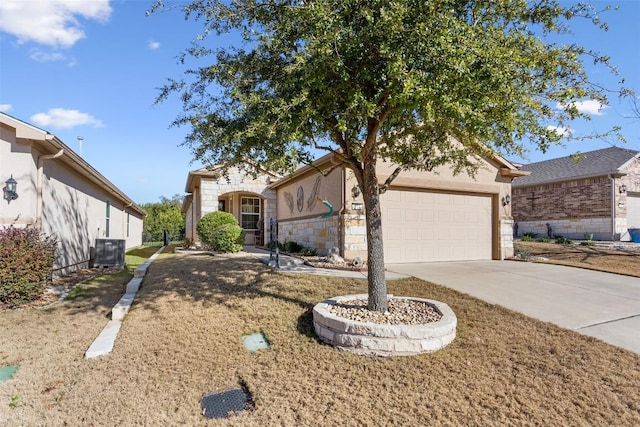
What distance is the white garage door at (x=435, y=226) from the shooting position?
10.8 meters

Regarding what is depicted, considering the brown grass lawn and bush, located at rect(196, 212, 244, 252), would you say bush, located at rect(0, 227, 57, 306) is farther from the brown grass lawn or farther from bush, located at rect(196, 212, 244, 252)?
bush, located at rect(196, 212, 244, 252)

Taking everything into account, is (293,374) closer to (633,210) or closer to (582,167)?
(582,167)

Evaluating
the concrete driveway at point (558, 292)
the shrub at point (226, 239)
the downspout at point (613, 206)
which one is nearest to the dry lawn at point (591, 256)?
the concrete driveway at point (558, 292)

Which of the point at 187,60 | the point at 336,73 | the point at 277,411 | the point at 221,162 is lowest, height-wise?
the point at 277,411

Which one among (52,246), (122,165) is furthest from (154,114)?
(122,165)

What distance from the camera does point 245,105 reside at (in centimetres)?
451

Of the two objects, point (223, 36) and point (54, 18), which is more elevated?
point (54, 18)

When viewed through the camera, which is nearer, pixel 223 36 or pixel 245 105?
pixel 245 105

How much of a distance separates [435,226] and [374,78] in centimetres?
771

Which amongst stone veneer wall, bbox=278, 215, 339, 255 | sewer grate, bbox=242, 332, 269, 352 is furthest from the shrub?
sewer grate, bbox=242, 332, 269, 352

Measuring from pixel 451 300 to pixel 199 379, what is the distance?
4332mm

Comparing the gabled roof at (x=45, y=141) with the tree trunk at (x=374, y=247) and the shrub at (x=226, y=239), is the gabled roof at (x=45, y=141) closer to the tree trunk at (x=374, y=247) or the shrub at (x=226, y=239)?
the shrub at (x=226, y=239)

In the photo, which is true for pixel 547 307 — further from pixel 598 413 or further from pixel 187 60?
pixel 187 60

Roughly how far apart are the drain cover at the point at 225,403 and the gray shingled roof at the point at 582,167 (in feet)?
53.9
